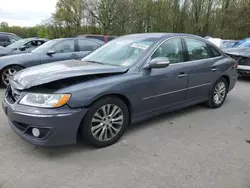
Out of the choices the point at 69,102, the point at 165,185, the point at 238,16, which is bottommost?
the point at 165,185

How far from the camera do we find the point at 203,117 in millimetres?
4316

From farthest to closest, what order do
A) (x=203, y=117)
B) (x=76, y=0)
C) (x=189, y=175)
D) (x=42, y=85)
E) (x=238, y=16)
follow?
(x=76, y=0) → (x=238, y=16) → (x=203, y=117) → (x=42, y=85) → (x=189, y=175)

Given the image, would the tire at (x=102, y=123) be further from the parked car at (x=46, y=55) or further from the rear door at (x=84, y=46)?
the rear door at (x=84, y=46)

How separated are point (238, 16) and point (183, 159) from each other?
76.9 ft

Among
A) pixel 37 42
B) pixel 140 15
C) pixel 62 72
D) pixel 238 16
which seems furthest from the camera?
pixel 140 15

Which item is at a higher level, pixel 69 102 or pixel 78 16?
pixel 78 16

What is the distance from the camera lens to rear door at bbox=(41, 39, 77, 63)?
22.2 ft

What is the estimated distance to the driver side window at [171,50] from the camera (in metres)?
3.64

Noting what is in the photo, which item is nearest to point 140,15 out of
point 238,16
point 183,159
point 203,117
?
point 238,16

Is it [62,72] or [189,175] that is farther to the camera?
[62,72]

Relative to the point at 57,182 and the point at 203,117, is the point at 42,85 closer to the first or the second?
the point at 57,182

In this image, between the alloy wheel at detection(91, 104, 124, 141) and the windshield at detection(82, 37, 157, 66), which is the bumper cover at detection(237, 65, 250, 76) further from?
the alloy wheel at detection(91, 104, 124, 141)

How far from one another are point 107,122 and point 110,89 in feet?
1.49

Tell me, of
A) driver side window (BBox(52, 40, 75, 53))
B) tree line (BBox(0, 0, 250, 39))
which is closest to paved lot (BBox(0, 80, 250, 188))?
driver side window (BBox(52, 40, 75, 53))
